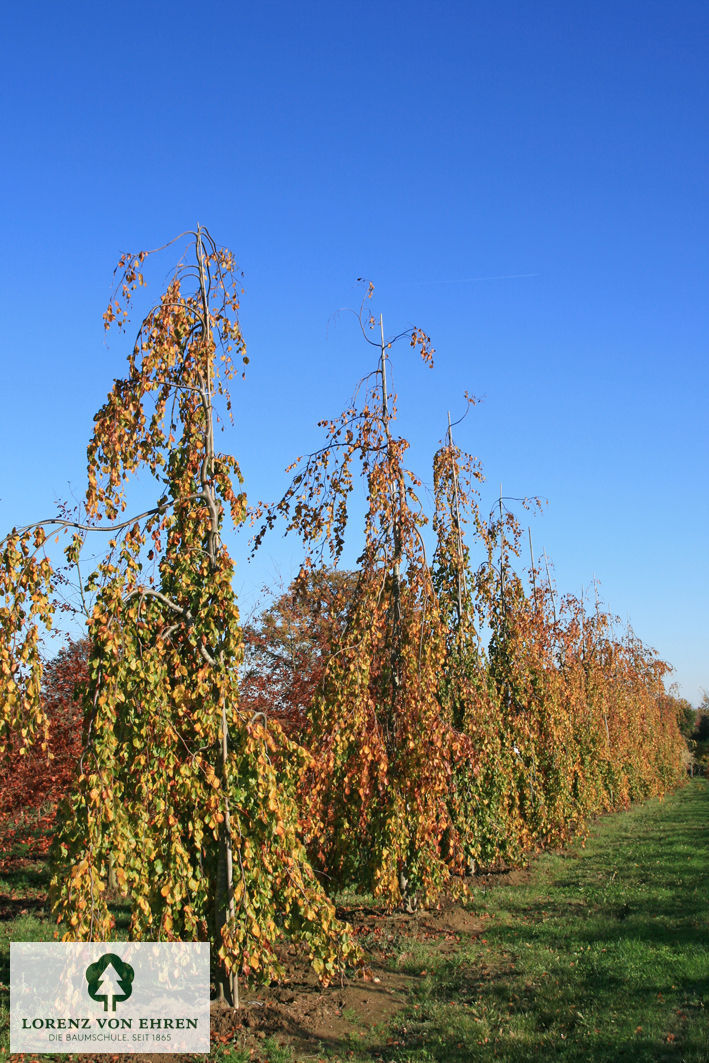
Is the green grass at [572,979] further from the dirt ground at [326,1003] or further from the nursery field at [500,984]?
the dirt ground at [326,1003]

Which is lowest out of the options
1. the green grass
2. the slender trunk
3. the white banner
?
the green grass

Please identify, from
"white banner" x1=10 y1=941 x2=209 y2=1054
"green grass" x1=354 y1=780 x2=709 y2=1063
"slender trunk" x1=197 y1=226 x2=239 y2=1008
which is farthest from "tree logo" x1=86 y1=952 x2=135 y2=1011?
"green grass" x1=354 y1=780 x2=709 y2=1063

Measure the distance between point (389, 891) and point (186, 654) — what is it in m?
3.76

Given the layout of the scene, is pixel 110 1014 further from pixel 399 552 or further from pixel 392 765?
pixel 399 552

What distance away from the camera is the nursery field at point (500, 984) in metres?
5.48

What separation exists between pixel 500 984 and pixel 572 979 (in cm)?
67

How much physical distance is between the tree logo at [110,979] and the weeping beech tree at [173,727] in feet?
1.05

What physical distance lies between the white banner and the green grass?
1.29 metres

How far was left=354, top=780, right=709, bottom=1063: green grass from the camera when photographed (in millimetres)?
5465

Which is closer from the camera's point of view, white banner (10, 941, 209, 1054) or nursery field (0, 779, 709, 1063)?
white banner (10, 941, 209, 1054)

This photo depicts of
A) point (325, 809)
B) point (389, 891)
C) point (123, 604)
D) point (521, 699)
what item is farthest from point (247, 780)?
point (521, 699)

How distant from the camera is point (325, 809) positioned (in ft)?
26.5

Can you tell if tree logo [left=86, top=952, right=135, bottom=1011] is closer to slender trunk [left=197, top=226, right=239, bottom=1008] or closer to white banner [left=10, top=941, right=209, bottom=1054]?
white banner [left=10, top=941, right=209, bottom=1054]

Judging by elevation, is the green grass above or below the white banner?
below
